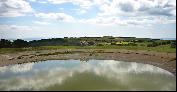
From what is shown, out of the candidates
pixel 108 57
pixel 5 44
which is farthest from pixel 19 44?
pixel 108 57

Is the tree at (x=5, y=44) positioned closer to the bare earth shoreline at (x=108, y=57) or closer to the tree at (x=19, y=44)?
the tree at (x=19, y=44)

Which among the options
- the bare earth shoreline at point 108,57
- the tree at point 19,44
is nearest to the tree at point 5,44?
the tree at point 19,44

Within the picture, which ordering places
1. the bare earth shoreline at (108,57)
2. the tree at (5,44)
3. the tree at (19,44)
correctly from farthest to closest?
the tree at (19,44), the tree at (5,44), the bare earth shoreline at (108,57)

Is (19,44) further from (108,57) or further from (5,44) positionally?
(108,57)

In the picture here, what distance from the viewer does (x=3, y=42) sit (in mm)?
89562

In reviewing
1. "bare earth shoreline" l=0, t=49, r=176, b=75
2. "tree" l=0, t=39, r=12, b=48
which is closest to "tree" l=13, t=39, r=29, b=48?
"tree" l=0, t=39, r=12, b=48

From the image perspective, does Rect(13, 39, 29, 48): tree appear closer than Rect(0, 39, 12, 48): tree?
No

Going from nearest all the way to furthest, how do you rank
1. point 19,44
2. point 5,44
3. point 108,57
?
point 108,57, point 5,44, point 19,44

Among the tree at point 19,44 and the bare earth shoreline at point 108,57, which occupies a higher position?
the tree at point 19,44

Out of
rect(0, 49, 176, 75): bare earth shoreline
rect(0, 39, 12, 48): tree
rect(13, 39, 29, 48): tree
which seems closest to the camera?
rect(0, 49, 176, 75): bare earth shoreline

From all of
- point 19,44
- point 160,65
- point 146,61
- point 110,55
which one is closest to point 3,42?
point 19,44

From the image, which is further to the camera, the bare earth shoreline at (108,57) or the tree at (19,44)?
the tree at (19,44)

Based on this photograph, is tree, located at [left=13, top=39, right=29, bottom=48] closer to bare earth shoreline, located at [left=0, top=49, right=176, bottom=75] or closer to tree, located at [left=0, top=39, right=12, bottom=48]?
tree, located at [left=0, top=39, right=12, bottom=48]

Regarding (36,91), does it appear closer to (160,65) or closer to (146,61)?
(160,65)
